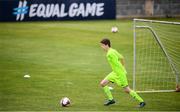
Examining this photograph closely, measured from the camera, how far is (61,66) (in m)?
22.1

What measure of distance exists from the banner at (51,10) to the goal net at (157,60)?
951cm

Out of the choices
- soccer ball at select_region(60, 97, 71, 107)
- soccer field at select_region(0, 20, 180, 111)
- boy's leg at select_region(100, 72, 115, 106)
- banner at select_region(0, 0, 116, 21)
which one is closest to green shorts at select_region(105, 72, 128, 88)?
boy's leg at select_region(100, 72, 115, 106)

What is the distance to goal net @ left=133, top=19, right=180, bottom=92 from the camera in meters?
17.0

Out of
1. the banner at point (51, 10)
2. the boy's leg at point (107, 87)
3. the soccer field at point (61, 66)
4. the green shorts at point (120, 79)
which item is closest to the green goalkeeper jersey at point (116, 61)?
the green shorts at point (120, 79)

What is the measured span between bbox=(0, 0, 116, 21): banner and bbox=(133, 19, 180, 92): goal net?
951cm

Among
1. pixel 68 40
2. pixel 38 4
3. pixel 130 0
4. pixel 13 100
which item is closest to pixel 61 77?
pixel 13 100

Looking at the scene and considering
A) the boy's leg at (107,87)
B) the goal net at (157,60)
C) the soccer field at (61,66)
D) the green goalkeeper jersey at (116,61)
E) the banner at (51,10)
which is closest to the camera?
the green goalkeeper jersey at (116,61)

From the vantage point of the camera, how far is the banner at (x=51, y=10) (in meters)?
37.2

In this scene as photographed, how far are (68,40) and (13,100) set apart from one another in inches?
540

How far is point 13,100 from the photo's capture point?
51.8 ft

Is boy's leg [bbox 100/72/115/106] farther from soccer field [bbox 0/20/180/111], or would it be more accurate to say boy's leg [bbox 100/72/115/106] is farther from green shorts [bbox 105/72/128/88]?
soccer field [bbox 0/20/180/111]

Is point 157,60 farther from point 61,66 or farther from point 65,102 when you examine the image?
point 65,102

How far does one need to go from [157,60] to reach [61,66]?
3678 mm

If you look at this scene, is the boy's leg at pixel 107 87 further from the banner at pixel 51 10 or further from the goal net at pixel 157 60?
the banner at pixel 51 10
